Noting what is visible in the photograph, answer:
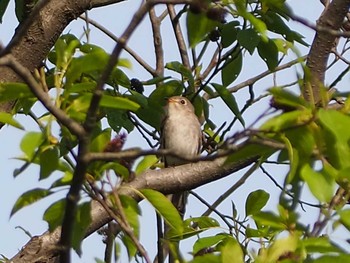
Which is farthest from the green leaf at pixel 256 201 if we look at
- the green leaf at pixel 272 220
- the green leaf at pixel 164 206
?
the green leaf at pixel 272 220

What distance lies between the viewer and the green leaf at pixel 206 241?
428 cm

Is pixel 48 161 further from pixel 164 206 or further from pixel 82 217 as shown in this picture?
pixel 164 206

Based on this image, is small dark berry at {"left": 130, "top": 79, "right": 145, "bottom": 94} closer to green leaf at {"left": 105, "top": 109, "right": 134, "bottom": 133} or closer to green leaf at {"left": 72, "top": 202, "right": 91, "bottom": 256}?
green leaf at {"left": 105, "top": 109, "right": 134, "bottom": 133}

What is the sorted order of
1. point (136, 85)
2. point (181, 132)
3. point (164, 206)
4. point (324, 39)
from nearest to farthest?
point (164, 206)
point (324, 39)
point (136, 85)
point (181, 132)

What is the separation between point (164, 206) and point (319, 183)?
1011 mm

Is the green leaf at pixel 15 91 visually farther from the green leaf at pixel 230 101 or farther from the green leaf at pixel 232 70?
the green leaf at pixel 232 70

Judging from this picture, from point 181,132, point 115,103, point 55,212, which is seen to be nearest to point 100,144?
point 115,103

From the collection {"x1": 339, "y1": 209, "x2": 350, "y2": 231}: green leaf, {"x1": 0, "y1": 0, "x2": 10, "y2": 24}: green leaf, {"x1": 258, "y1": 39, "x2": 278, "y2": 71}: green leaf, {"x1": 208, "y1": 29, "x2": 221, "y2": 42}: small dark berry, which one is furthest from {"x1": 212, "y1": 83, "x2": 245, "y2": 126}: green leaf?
{"x1": 339, "y1": 209, "x2": 350, "y2": 231}: green leaf

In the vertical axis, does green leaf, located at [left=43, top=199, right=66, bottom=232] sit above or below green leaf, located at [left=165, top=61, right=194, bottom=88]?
below

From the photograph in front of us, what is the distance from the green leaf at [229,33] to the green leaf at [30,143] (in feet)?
9.12

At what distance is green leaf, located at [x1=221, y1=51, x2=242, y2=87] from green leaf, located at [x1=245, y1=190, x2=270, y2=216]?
1.12m

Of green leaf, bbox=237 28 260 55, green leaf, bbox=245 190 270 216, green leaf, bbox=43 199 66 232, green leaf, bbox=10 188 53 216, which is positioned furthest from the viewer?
green leaf, bbox=237 28 260 55

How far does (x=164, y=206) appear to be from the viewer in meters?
3.73

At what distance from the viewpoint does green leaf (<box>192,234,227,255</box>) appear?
428 cm
